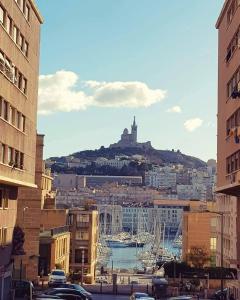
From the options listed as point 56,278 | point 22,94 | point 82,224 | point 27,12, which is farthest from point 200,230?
point 27,12

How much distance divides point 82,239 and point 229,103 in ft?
192

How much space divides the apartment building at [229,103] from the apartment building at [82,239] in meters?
46.8

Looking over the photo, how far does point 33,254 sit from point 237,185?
105 ft

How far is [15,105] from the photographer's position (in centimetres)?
3962

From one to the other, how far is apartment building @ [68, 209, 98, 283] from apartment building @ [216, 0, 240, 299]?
153ft

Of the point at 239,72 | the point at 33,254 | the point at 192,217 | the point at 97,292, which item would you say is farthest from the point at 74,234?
the point at 239,72

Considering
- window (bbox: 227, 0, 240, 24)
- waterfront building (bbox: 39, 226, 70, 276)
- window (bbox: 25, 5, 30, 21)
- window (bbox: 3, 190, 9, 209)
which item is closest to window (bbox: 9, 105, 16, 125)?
window (bbox: 3, 190, 9, 209)

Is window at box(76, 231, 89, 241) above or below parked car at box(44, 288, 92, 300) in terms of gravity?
above

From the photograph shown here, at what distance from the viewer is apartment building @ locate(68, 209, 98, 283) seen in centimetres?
9437

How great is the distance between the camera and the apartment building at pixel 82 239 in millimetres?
94369

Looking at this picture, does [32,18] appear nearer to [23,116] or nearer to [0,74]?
[23,116]

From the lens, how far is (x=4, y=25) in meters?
36.2

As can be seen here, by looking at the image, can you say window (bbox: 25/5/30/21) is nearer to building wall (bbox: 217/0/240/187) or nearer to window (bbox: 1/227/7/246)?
building wall (bbox: 217/0/240/187)

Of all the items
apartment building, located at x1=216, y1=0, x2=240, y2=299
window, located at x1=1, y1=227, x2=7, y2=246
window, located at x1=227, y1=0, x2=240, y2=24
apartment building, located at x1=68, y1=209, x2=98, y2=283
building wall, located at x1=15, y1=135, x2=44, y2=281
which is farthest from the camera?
apartment building, located at x1=68, y1=209, x2=98, y2=283
